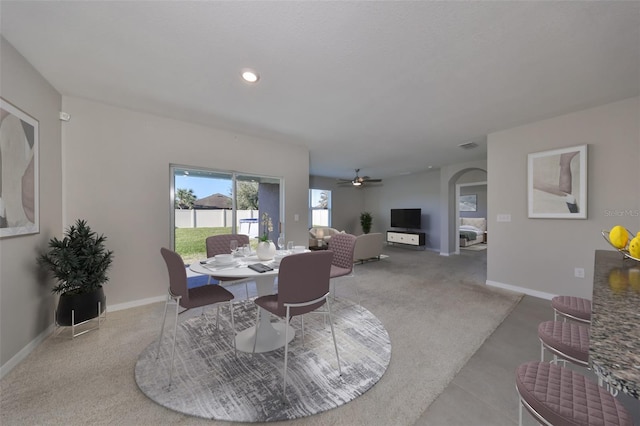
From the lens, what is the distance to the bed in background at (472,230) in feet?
27.0

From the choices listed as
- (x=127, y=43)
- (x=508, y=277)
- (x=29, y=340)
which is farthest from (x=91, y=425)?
(x=508, y=277)

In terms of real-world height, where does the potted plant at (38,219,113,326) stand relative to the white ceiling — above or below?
below

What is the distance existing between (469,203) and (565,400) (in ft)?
35.8

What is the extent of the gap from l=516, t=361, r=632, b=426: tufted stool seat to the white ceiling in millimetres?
2072

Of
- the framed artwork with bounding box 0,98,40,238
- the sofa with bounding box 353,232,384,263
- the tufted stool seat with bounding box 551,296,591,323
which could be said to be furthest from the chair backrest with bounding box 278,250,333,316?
the sofa with bounding box 353,232,384,263

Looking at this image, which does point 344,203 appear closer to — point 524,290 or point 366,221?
point 366,221

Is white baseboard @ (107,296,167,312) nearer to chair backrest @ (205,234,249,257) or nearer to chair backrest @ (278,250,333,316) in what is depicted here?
chair backrest @ (205,234,249,257)

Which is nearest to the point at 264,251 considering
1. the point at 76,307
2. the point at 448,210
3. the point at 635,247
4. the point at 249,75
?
the point at 249,75

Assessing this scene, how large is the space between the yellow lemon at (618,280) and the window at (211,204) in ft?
12.0

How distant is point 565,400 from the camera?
33.8 inches

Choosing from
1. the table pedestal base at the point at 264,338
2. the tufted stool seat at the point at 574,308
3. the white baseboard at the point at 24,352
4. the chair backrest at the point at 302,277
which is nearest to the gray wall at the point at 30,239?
the white baseboard at the point at 24,352

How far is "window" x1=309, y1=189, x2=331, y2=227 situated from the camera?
876 centimetres

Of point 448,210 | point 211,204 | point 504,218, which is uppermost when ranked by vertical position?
point 211,204

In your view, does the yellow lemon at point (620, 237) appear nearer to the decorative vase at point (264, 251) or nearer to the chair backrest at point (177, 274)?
the decorative vase at point (264, 251)
